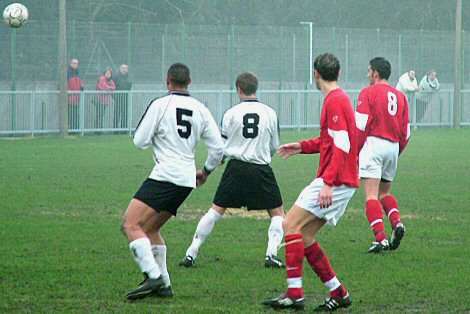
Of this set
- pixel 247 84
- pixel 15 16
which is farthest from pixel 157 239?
pixel 15 16

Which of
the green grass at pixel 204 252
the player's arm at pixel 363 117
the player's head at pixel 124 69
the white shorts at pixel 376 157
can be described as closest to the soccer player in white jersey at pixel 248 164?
the green grass at pixel 204 252

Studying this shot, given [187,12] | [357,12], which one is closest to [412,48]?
[357,12]

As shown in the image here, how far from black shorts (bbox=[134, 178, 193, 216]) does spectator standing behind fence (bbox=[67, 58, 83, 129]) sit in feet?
73.3

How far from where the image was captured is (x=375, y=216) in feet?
34.1

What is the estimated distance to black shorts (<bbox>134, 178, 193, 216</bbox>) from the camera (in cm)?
797

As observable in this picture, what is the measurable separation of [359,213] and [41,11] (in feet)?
83.1

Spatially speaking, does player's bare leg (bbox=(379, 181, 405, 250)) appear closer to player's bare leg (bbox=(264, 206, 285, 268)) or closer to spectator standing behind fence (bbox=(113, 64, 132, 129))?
player's bare leg (bbox=(264, 206, 285, 268))

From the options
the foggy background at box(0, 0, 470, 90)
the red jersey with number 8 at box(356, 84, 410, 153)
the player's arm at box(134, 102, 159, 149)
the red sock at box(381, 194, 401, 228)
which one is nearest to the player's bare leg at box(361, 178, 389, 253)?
the red sock at box(381, 194, 401, 228)

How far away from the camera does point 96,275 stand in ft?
28.9

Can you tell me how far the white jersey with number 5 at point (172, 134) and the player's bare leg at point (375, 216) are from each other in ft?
8.84

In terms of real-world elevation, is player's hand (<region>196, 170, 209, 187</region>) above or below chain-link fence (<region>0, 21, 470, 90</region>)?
below

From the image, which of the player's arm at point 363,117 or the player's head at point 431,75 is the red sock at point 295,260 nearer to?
the player's arm at point 363,117

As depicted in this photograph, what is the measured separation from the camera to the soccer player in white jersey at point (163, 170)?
790 centimetres

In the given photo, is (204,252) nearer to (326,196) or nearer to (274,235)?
(274,235)
